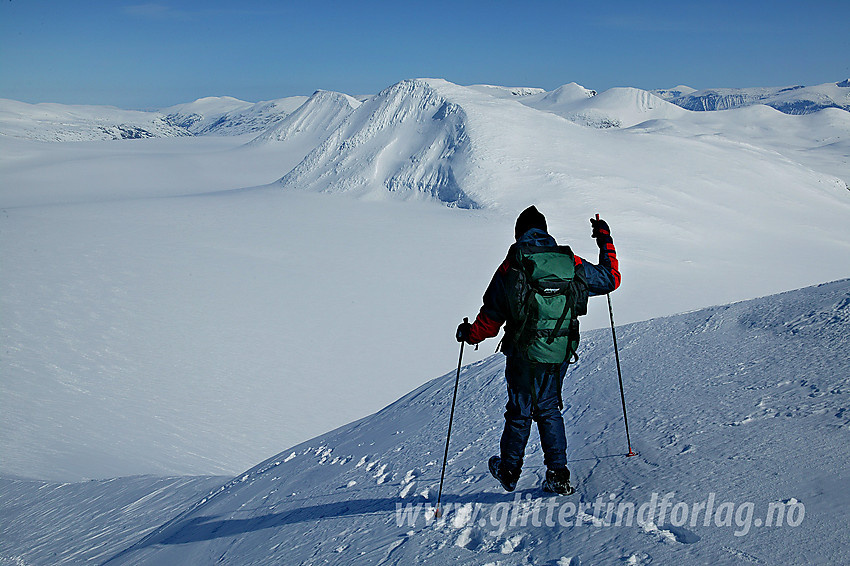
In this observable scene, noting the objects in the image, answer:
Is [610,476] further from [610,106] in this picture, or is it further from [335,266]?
[610,106]

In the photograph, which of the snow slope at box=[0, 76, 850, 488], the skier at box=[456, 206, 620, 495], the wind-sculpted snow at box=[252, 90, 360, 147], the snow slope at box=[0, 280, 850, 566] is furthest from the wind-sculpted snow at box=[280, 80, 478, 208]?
the wind-sculpted snow at box=[252, 90, 360, 147]

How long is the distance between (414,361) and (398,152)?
23.9m

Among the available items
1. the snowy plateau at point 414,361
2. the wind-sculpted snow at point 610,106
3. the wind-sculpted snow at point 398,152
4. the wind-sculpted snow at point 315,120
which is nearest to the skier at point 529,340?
the snowy plateau at point 414,361

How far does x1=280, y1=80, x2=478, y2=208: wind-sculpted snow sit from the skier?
2546cm

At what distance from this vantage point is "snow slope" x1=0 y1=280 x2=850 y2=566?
9.67 ft

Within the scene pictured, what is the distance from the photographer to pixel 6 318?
50.5 feet

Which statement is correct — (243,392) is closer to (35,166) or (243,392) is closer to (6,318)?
(6,318)

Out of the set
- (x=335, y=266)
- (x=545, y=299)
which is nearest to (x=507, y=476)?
(x=545, y=299)

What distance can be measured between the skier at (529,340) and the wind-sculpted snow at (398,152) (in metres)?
25.5

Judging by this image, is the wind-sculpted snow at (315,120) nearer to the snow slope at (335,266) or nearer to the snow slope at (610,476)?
the snow slope at (335,266)

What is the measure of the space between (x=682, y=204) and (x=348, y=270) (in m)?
17.9

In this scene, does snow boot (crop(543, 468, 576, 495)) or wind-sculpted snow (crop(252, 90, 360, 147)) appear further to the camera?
wind-sculpted snow (crop(252, 90, 360, 147))

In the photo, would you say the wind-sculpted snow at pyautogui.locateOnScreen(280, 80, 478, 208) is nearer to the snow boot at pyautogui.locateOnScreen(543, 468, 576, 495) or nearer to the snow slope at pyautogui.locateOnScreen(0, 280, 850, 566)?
the snow slope at pyautogui.locateOnScreen(0, 280, 850, 566)

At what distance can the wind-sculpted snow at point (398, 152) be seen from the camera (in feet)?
104
